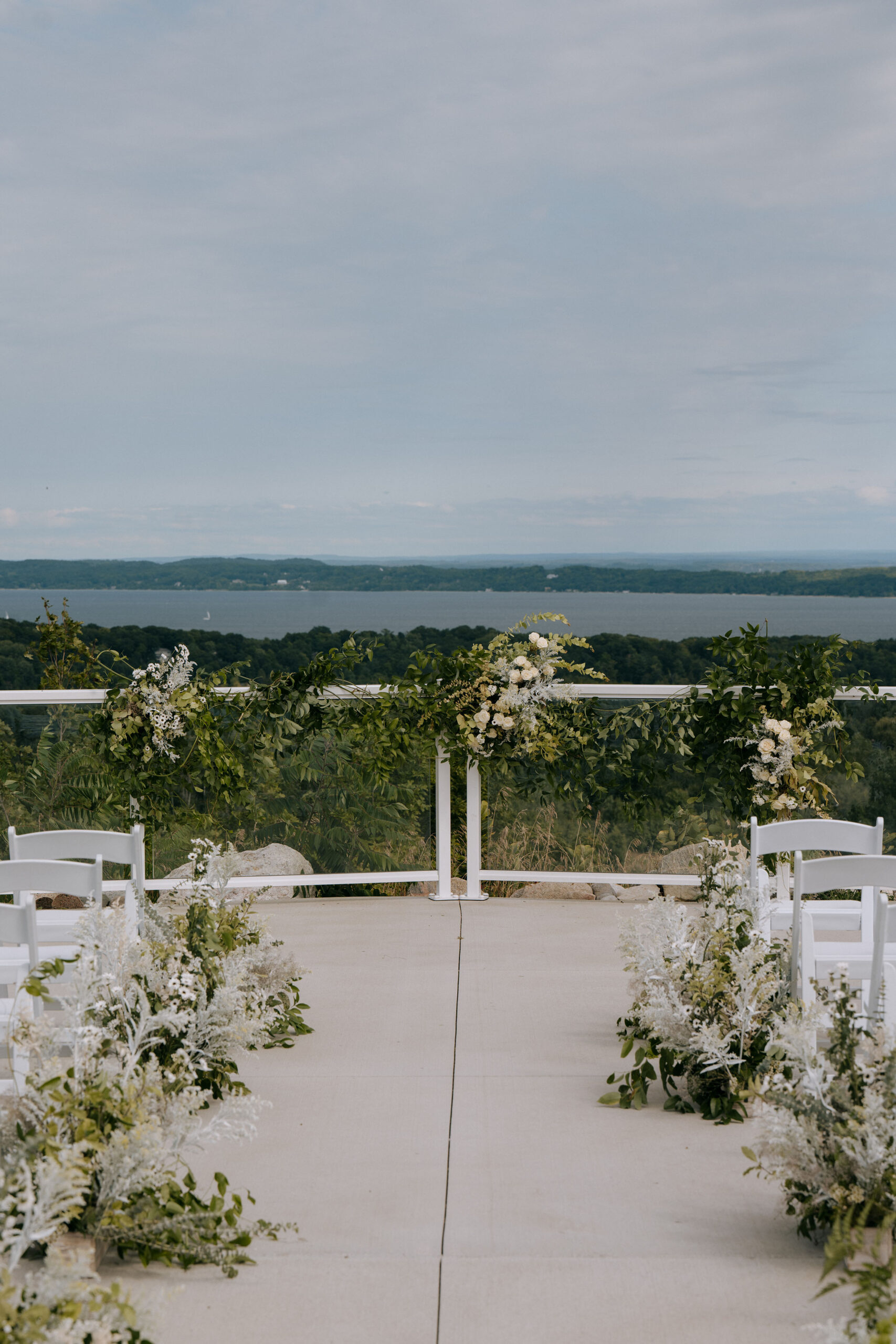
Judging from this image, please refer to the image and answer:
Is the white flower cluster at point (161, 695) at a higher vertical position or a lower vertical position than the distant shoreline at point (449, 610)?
lower

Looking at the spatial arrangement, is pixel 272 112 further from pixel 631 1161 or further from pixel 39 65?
pixel 631 1161

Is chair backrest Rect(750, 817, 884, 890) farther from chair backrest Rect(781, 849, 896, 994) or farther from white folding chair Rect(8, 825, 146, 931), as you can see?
white folding chair Rect(8, 825, 146, 931)

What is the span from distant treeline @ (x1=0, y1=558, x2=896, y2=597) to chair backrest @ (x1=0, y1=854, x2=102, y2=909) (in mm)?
23904

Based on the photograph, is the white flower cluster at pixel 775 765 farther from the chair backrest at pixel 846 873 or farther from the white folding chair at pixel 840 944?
the chair backrest at pixel 846 873

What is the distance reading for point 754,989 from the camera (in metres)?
3.54

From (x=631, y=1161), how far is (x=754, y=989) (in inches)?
28.0

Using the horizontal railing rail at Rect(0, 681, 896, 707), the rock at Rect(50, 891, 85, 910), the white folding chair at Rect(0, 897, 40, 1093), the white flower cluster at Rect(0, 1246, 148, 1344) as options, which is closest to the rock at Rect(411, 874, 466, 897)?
the horizontal railing rail at Rect(0, 681, 896, 707)

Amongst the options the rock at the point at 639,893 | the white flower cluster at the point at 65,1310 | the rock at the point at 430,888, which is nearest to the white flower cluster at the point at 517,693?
the rock at the point at 430,888

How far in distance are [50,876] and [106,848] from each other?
0.58 meters

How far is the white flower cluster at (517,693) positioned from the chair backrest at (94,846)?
8.37ft

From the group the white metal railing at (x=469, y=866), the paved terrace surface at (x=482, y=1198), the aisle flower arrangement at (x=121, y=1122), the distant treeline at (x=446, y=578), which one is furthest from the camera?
the distant treeline at (x=446, y=578)

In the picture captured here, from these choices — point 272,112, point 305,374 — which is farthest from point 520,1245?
point 305,374

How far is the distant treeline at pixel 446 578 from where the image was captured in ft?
A: 88.8

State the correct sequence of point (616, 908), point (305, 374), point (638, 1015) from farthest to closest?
point (305, 374)
point (616, 908)
point (638, 1015)
